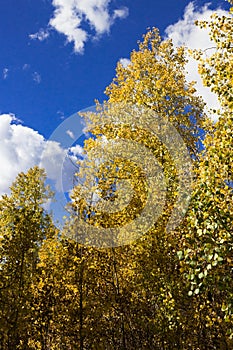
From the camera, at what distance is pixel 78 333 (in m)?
10.5

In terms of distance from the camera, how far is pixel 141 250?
991 centimetres

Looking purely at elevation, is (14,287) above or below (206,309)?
above

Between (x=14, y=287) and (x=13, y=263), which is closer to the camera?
(x=14, y=287)

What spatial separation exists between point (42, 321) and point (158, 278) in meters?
4.44

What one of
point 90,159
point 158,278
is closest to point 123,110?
point 90,159

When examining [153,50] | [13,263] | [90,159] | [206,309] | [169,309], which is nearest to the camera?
[169,309]

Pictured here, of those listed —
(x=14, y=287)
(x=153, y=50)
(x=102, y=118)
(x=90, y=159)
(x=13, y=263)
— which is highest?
(x=153, y=50)

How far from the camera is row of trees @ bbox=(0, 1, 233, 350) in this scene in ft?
19.1

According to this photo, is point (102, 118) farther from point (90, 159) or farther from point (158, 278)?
point (158, 278)

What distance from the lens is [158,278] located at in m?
9.38

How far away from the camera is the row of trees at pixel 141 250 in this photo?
229 inches

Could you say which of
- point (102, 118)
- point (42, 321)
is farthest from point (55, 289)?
point (102, 118)

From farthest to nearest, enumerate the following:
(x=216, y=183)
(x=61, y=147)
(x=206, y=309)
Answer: (x=61, y=147), (x=206, y=309), (x=216, y=183)

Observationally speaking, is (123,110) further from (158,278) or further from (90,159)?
(158,278)
